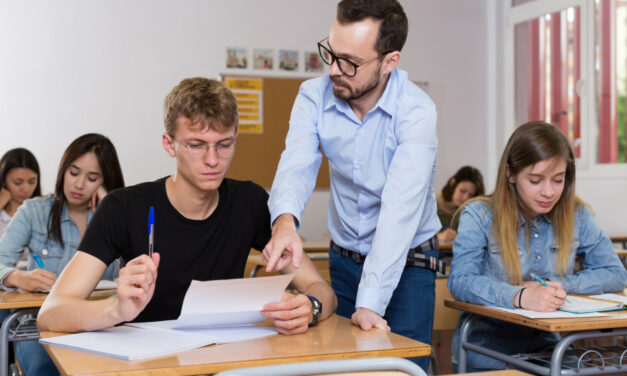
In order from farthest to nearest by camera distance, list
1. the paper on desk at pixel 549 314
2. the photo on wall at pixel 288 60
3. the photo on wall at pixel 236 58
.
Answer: the photo on wall at pixel 288 60, the photo on wall at pixel 236 58, the paper on desk at pixel 549 314

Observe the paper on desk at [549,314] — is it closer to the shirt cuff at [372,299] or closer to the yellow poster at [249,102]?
the shirt cuff at [372,299]

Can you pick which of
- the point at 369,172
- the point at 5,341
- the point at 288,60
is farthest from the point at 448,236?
the point at 5,341

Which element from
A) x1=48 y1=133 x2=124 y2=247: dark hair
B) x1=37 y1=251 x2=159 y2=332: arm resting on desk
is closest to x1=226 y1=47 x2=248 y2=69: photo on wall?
x1=48 y1=133 x2=124 y2=247: dark hair

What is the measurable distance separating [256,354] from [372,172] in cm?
70

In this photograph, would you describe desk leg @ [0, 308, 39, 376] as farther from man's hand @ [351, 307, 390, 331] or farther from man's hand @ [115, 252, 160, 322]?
man's hand @ [351, 307, 390, 331]

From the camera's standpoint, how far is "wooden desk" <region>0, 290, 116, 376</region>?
6.88 feet

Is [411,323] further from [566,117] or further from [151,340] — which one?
[566,117]

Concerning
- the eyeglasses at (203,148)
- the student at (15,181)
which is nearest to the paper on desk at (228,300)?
the eyeglasses at (203,148)

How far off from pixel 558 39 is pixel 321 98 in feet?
13.5

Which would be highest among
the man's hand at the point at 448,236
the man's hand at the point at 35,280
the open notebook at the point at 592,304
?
the man's hand at the point at 35,280

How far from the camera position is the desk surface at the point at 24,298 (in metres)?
2.09

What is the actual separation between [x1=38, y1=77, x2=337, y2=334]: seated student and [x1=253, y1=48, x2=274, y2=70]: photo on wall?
3.72m

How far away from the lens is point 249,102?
544 centimetres

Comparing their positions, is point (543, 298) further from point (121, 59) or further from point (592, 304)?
point (121, 59)
